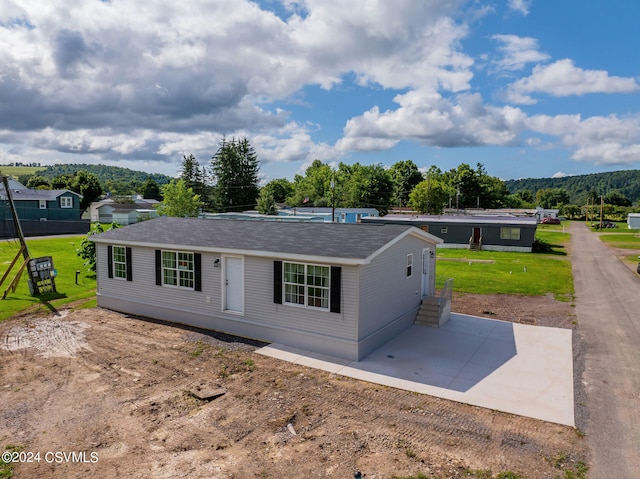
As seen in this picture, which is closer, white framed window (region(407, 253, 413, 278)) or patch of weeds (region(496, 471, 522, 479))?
patch of weeds (region(496, 471, 522, 479))

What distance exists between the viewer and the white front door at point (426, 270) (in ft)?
55.2

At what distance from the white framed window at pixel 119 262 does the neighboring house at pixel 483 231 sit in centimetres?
2692

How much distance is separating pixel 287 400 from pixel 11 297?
16.5 m

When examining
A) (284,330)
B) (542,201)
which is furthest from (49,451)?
(542,201)

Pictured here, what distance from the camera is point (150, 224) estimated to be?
19.1 metres

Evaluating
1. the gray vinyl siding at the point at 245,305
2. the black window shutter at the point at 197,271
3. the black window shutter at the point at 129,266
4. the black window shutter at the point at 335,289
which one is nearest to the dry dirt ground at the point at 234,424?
the gray vinyl siding at the point at 245,305

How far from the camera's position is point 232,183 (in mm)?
76562

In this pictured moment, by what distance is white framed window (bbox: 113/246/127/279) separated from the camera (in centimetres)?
1700

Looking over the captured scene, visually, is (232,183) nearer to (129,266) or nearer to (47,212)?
(47,212)

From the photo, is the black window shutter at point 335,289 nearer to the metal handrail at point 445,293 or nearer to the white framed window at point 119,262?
the metal handrail at point 445,293

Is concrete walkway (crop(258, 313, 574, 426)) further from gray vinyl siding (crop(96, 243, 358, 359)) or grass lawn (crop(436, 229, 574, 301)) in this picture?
grass lawn (crop(436, 229, 574, 301))

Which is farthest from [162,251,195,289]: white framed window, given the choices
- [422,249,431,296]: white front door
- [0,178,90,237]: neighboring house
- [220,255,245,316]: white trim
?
[0,178,90,237]: neighboring house

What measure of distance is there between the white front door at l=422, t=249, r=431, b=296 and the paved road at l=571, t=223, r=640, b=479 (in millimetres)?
5379

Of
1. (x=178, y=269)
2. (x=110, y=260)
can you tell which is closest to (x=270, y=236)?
(x=178, y=269)
